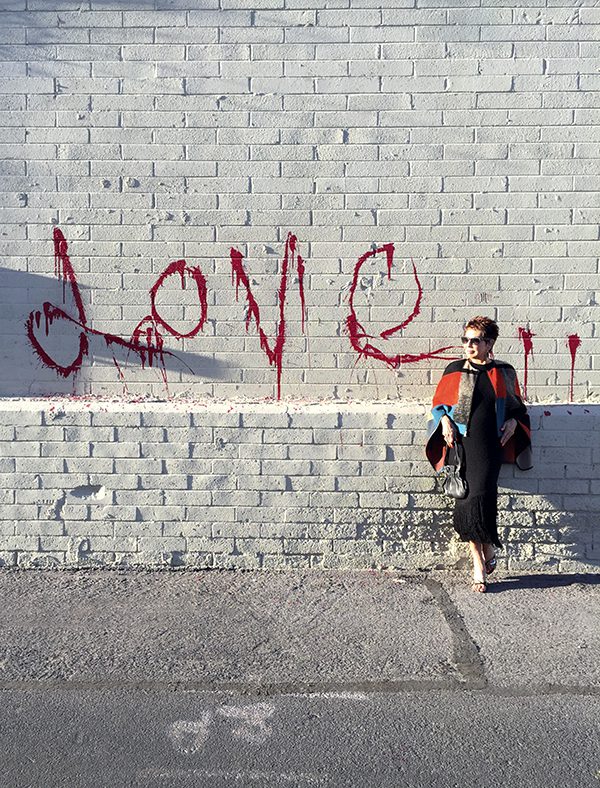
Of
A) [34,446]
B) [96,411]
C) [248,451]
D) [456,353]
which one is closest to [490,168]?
[456,353]

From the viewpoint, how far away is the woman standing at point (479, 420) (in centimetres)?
463

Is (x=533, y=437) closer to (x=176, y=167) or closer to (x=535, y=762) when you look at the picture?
(x=535, y=762)

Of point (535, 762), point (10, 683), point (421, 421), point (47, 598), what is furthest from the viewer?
point (421, 421)

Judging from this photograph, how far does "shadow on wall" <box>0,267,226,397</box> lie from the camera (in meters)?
5.12

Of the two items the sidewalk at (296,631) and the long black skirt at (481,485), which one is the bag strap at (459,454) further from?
the sidewalk at (296,631)

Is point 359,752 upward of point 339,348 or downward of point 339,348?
downward

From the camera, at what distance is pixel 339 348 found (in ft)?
16.8

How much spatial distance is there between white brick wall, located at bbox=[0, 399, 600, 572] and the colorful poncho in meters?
0.20

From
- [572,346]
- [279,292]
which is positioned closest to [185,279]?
[279,292]

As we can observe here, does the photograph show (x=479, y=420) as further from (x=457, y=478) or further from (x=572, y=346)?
(x=572, y=346)

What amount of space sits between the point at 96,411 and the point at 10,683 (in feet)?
5.72

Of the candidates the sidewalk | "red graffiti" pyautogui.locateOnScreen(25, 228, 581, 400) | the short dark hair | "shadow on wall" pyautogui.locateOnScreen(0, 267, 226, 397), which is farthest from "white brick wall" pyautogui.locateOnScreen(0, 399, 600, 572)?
the short dark hair

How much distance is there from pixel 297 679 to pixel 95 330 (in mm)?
2527

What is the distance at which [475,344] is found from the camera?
15.1 ft
